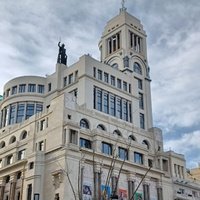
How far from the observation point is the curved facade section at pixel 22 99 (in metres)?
78.1

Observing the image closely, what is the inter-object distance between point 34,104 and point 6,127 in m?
7.42

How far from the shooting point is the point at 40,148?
60.3m

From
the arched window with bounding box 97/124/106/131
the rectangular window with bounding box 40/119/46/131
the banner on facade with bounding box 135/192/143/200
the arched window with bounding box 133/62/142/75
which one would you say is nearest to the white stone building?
the arched window with bounding box 133/62/142/75

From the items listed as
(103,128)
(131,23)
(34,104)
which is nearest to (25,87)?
(34,104)

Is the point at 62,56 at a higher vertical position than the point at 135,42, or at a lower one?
lower

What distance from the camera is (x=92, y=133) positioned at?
60.9m

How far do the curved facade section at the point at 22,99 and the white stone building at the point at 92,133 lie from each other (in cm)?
21

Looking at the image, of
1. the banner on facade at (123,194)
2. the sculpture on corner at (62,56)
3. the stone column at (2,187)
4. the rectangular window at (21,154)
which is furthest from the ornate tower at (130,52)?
the stone column at (2,187)

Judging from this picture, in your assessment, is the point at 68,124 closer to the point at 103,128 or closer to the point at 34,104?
the point at 103,128

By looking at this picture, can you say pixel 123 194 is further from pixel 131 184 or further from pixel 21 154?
pixel 21 154

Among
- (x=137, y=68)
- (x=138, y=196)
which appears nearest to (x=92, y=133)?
(x=138, y=196)

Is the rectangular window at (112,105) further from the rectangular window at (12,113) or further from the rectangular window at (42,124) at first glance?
the rectangular window at (12,113)

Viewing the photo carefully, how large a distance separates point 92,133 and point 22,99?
24217mm

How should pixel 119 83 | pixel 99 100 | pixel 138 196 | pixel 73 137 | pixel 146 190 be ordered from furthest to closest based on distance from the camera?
pixel 119 83 < pixel 99 100 < pixel 146 190 < pixel 138 196 < pixel 73 137
